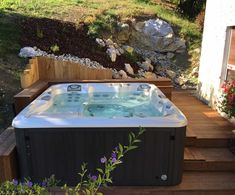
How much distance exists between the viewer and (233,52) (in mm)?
4043

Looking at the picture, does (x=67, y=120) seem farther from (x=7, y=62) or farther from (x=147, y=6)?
(x=147, y=6)

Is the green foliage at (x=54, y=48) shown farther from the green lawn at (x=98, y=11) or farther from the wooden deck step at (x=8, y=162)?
the wooden deck step at (x=8, y=162)

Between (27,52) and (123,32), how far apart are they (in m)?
3.46

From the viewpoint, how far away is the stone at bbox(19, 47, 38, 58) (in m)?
4.85

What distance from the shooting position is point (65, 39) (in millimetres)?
6020

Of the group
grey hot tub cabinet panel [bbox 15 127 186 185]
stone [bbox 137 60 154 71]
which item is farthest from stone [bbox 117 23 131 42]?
grey hot tub cabinet panel [bbox 15 127 186 185]

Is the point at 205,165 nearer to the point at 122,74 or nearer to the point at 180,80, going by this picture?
the point at 122,74

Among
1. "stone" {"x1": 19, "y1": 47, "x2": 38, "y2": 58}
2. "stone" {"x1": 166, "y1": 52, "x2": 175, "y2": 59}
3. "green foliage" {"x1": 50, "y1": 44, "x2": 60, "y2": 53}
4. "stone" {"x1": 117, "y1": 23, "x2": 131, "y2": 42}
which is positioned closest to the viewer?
"stone" {"x1": 19, "y1": 47, "x2": 38, "y2": 58}

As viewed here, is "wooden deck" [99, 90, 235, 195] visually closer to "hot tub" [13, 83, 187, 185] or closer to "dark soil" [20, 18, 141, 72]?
"hot tub" [13, 83, 187, 185]

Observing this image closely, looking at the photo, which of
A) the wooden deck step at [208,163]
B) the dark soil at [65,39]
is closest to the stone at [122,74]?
the dark soil at [65,39]

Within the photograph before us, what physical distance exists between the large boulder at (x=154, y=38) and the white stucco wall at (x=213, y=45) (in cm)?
295

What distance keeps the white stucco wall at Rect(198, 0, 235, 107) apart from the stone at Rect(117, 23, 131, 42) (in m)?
3.02

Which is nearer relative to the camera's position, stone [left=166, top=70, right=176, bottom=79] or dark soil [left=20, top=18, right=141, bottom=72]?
dark soil [left=20, top=18, right=141, bottom=72]

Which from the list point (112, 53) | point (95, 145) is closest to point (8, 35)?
point (112, 53)
